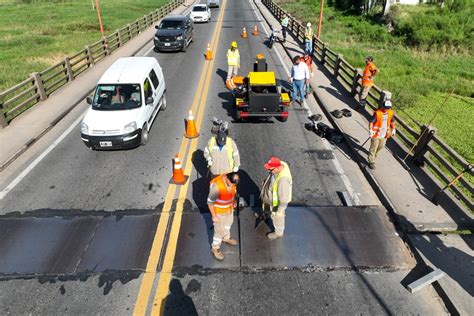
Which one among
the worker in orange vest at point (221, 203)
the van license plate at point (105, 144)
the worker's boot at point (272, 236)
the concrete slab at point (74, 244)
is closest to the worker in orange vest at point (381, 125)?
the worker's boot at point (272, 236)

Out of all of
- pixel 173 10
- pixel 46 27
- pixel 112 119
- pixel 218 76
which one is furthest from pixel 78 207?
pixel 173 10

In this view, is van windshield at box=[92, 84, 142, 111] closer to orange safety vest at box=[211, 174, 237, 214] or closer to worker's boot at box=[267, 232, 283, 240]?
orange safety vest at box=[211, 174, 237, 214]

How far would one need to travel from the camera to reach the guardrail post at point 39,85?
13119 mm

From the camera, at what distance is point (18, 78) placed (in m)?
17.6

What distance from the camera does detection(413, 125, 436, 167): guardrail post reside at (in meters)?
8.49

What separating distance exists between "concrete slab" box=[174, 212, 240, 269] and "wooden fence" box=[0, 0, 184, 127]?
849 cm

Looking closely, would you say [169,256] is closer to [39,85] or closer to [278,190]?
[278,190]

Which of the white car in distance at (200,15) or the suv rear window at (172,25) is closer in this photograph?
the suv rear window at (172,25)

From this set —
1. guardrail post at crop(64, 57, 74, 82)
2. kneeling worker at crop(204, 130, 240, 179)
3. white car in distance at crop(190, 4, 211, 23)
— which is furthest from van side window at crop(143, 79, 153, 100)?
white car in distance at crop(190, 4, 211, 23)

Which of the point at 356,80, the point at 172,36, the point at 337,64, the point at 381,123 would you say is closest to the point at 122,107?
the point at 381,123

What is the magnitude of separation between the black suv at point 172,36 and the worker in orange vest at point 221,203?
17239mm

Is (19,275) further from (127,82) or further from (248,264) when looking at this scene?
(127,82)

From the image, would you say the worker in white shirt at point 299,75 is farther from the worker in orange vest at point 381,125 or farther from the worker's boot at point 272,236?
the worker's boot at point 272,236

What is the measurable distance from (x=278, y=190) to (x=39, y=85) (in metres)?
12.1
